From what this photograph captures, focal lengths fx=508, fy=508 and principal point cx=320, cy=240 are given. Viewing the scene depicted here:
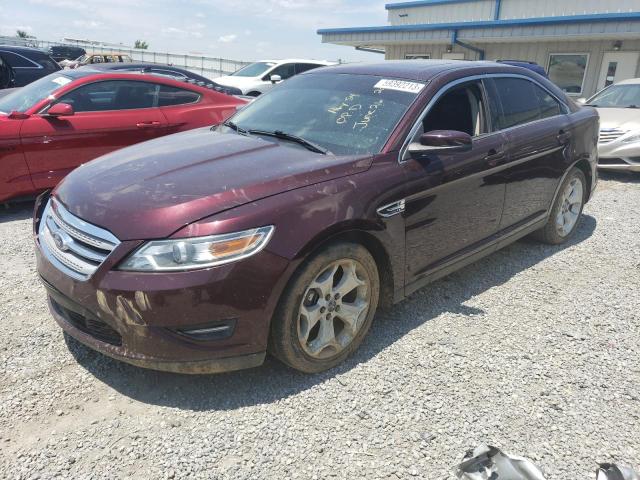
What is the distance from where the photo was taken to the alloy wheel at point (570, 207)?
4689mm

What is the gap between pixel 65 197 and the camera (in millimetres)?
2771

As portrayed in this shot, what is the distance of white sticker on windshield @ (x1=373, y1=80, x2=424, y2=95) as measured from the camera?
3258 mm

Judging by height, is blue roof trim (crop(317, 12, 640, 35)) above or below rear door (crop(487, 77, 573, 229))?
above

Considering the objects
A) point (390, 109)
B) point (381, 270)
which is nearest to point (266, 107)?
point (390, 109)

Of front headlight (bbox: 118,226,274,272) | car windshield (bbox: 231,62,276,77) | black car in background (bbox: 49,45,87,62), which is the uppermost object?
black car in background (bbox: 49,45,87,62)

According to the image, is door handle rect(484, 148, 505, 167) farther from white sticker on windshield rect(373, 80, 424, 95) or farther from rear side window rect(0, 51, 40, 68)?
rear side window rect(0, 51, 40, 68)

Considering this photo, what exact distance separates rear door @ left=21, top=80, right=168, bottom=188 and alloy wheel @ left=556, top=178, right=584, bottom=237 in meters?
4.42

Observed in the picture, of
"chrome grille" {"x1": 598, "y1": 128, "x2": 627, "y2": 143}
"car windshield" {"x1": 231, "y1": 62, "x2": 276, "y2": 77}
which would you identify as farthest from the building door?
"car windshield" {"x1": 231, "y1": 62, "x2": 276, "y2": 77}

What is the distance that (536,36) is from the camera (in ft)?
47.5

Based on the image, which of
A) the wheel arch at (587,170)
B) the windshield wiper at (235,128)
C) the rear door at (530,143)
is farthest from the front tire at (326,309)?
the wheel arch at (587,170)

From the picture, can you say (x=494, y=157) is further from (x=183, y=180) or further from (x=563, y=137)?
(x=183, y=180)

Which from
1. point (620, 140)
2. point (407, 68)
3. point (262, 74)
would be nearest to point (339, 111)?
point (407, 68)

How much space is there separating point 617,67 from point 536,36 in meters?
2.35

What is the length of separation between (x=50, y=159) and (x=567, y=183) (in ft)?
16.7
